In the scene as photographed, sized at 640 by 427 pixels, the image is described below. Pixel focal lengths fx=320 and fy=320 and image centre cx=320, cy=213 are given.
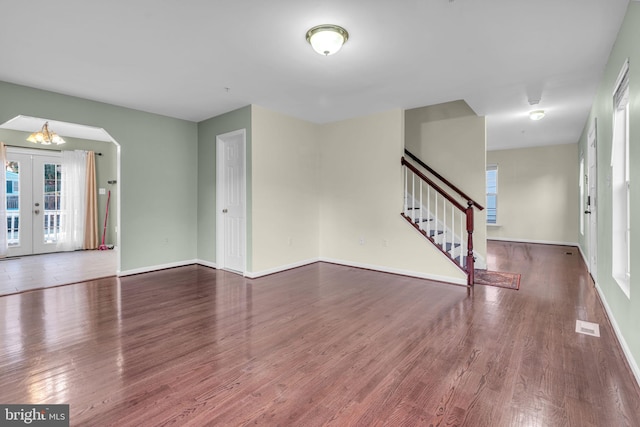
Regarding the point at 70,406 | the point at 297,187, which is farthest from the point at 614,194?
the point at 70,406

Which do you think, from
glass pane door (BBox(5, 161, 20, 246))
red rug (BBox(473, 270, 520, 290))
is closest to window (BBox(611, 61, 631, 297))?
red rug (BBox(473, 270, 520, 290))

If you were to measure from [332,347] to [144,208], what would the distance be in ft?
13.0

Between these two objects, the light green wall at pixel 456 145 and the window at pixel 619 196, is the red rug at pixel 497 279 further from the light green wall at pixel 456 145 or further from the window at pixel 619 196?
the window at pixel 619 196

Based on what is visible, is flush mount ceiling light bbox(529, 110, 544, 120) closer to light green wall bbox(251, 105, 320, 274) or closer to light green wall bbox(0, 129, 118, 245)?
light green wall bbox(251, 105, 320, 274)

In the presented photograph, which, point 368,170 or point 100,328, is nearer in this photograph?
point 100,328

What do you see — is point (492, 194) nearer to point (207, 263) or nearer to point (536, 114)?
point (536, 114)

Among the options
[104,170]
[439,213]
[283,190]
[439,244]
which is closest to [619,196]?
[439,244]

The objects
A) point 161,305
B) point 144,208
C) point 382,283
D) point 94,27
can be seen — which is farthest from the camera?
point 144,208

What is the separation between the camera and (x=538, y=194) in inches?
319

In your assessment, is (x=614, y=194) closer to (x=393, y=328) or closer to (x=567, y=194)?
(x=393, y=328)

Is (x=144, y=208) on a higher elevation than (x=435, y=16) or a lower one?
lower

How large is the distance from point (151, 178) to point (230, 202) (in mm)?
1305

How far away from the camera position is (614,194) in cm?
284

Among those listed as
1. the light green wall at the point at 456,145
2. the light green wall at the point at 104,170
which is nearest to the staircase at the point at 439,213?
the light green wall at the point at 456,145
